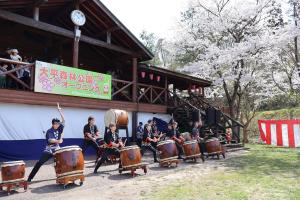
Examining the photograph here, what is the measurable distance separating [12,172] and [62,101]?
17.5 feet

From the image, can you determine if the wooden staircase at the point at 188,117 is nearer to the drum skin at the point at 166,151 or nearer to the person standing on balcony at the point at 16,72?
the drum skin at the point at 166,151

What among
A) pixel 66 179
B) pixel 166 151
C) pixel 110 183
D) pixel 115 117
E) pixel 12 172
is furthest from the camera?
pixel 115 117

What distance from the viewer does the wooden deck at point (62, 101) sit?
10396mm

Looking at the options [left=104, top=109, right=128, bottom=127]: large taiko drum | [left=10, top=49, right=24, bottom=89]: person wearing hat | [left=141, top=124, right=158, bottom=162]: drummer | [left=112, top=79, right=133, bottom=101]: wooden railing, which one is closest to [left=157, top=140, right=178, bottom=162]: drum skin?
[left=141, top=124, right=158, bottom=162]: drummer

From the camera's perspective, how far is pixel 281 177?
8930 millimetres

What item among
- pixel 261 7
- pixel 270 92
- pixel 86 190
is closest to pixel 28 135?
pixel 86 190

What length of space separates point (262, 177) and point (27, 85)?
7.72 m

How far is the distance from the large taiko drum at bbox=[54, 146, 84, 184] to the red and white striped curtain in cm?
1374

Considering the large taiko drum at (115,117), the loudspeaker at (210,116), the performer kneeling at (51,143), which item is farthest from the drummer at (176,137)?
the performer kneeling at (51,143)

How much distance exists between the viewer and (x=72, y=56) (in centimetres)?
1395

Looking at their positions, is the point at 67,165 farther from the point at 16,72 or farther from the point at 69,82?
the point at 16,72

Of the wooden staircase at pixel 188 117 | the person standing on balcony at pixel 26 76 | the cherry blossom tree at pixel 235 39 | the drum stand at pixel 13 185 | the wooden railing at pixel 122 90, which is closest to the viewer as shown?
the drum stand at pixel 13 185

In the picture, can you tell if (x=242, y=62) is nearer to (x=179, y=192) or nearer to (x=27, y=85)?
(x=27, y=85)

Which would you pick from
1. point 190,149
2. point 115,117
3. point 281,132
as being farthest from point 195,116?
point 115,117
